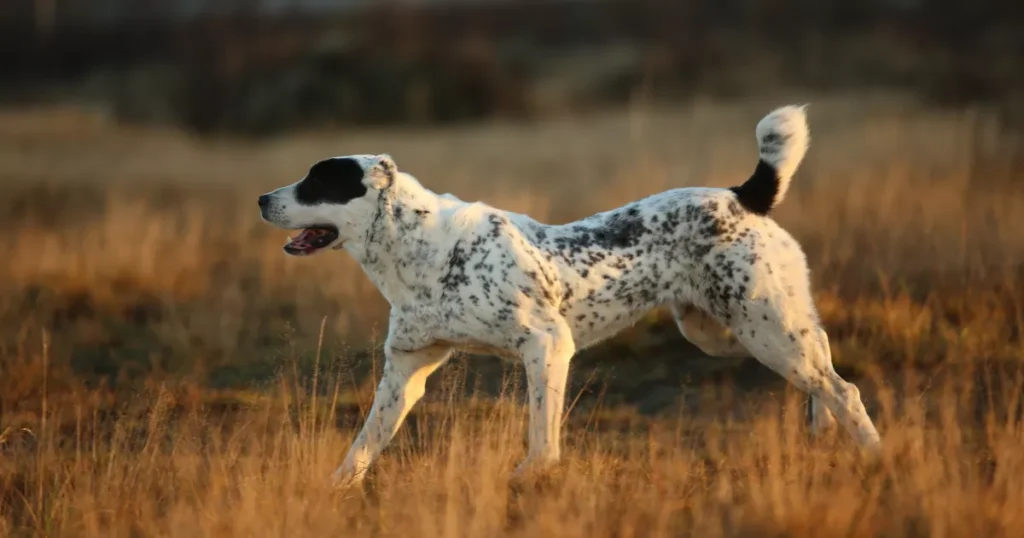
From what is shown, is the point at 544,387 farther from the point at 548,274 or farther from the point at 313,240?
the point at 313,240

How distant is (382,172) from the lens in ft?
20.7

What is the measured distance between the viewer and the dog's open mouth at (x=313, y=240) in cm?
627

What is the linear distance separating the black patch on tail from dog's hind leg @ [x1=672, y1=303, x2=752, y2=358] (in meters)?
0.65

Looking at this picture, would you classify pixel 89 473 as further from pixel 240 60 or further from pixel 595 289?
pixel 240 60

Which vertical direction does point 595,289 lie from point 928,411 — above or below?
above

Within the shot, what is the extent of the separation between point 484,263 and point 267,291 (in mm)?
5884

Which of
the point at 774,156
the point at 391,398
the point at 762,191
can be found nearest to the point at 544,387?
the point at 391,398

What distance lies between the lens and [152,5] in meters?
41.5

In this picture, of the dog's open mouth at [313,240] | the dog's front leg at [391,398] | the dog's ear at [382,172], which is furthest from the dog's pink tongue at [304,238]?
the dog's front leg at [391,398]

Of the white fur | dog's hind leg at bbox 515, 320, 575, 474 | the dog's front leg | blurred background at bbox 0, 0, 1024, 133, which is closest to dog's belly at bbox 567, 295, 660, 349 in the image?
dog's hind leg at bbox 515, 320, 575, 474

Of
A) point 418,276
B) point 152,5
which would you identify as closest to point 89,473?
point 418,276

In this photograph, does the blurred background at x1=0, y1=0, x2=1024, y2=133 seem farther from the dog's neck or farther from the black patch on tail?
the dog's neck

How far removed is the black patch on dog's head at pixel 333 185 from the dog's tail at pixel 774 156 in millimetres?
2043

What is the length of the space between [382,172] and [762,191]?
6.68 feet
